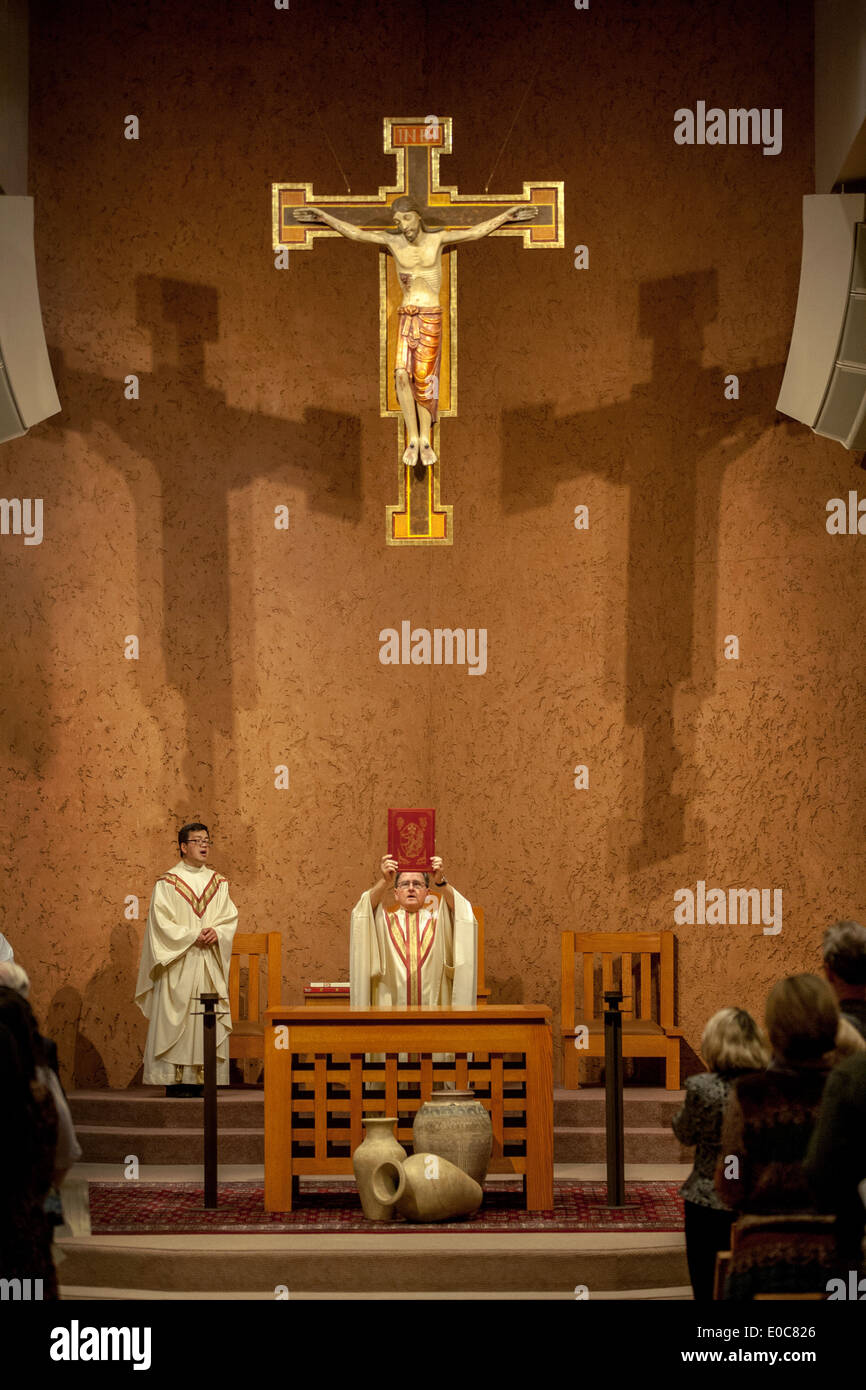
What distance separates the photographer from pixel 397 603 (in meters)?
9.12

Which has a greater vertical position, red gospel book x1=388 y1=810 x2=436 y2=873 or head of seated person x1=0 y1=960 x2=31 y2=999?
red gospel book x1=388 y1=810 x2=436 y2=873

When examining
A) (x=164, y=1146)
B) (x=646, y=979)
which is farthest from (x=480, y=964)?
(x=164, y=1146)

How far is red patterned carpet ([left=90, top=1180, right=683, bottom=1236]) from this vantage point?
20.0 feet

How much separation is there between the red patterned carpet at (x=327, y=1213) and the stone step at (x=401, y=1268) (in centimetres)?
33

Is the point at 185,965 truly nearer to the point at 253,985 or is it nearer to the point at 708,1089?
the point at 253,985

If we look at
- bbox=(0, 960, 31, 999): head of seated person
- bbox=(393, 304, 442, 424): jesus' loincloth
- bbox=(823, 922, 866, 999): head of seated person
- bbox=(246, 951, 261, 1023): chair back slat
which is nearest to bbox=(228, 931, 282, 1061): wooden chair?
bbox=(246, 951, 261, 1023): chair back slat

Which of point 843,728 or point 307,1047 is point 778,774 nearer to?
point 843,728

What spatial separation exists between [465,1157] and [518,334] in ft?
16.2

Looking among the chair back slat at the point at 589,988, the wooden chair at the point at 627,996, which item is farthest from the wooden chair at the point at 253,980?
the chair back slat at the point at 589,988

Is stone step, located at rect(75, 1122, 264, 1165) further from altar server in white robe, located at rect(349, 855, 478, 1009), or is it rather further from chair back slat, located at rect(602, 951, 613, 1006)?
chair back slat, located at rect(602, 951, 613, 1006)

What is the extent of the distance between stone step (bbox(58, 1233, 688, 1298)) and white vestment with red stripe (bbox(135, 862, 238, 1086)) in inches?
96.6

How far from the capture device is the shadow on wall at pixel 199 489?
905 cm
